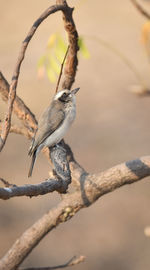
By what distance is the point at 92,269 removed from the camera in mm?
6973

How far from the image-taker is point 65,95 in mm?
3844

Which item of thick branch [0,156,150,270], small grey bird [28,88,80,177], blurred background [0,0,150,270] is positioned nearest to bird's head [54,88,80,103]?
small grey bird [28,88,80,177]

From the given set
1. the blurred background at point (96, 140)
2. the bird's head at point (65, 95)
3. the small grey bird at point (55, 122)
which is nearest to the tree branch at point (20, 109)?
the small grey bird at point (55, 122)

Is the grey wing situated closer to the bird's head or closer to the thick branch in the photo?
the bird's head

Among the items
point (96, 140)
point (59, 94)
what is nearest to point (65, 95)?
point (59, 94)

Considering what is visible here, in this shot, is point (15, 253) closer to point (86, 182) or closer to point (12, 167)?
point (86, 182)

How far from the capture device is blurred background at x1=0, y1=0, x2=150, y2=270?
725 centimetres

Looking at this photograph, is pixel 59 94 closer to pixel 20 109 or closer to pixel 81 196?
pixel 20 109

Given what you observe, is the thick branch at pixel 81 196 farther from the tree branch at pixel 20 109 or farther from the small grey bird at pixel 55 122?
the tree branch at pixel 20 109

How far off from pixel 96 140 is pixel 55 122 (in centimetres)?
532

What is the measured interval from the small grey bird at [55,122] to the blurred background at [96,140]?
997 mm

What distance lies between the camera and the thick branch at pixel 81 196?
11.5ft

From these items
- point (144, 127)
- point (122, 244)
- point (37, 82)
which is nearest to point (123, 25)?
point (37, 82)

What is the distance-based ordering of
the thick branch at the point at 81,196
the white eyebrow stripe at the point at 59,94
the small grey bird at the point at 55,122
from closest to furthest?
1. the thick branch at the point at 81,196
2. the small grey bird at the point at 55,122
3. the white eyebrow stripe at the point at 59,94
